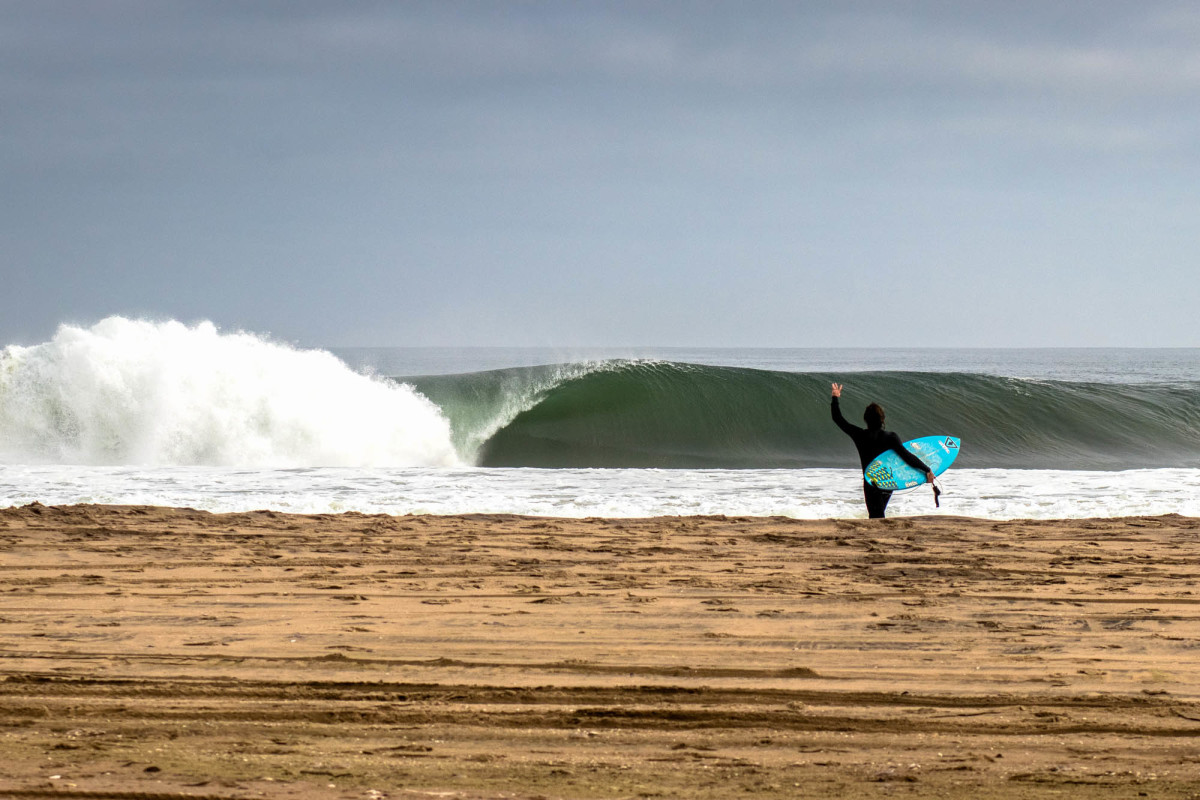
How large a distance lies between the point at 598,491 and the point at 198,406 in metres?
7.68

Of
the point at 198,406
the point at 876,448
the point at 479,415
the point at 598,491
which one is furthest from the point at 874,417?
the point at 479,415

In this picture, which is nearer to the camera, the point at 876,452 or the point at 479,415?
the point at 876,452

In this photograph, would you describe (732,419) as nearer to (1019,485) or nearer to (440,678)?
(1019,485)

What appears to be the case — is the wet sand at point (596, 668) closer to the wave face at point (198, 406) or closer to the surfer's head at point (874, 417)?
the surfer's head at point (874, 417)

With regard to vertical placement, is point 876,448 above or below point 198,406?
below

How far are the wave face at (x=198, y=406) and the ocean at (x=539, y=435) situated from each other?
1.3 inches

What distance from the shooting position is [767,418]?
19391 mm

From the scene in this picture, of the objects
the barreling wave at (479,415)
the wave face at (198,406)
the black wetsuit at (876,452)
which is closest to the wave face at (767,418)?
the barreling wave at (479,415)

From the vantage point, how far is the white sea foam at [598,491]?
8.99 meters

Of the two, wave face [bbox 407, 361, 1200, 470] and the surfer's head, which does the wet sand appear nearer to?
the surfer's head

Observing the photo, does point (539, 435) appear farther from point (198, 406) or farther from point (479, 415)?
point (198, 406)

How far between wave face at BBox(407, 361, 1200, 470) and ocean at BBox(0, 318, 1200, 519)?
2.5 inches

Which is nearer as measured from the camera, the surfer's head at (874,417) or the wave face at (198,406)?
the surfer's head at (874,417)

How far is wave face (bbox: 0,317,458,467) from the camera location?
14.3 metres
